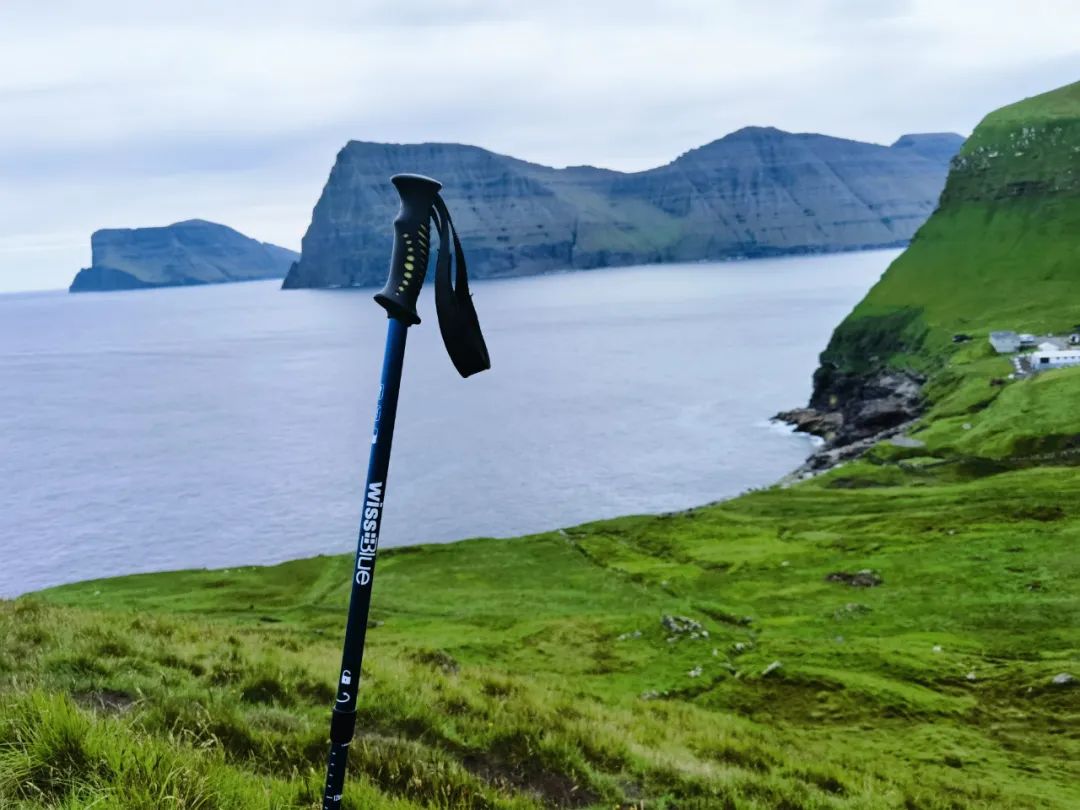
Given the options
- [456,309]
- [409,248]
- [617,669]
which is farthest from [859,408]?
[409,248]

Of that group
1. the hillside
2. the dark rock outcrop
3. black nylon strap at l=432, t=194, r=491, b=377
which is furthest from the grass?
the dark rock outcrop

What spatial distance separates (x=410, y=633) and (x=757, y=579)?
24732 mm

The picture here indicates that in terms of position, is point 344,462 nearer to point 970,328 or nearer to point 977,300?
point 970,328

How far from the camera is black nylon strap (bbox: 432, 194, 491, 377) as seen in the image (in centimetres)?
682

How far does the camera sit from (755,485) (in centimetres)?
10581

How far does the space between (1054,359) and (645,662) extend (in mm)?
109535

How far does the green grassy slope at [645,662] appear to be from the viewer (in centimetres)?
1034

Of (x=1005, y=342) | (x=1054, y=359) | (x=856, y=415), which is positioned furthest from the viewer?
(x=1005, y=342)

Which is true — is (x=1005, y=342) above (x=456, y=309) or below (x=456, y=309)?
below

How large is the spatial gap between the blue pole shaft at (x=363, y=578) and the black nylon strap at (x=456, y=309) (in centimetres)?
48

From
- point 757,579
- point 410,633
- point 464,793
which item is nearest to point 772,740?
point 464,793

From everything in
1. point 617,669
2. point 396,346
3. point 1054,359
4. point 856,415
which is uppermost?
point 396,346

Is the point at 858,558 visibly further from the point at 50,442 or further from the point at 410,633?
the point at 50,442

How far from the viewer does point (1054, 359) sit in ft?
397
